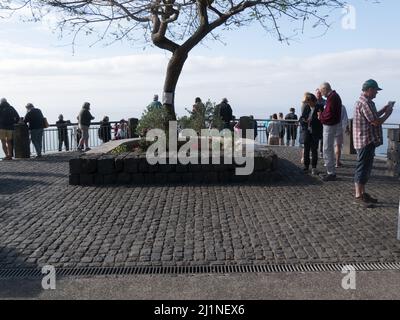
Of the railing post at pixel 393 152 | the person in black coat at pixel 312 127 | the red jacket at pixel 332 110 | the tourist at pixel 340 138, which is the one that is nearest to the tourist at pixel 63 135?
the tourist at pixel 340 138

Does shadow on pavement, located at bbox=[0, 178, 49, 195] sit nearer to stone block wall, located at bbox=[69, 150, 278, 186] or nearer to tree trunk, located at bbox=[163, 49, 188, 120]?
stone block wall, located at bbox=[69, 150, 278, 186]

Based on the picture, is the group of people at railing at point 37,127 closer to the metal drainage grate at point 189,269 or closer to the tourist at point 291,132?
the tourist at point 291,132

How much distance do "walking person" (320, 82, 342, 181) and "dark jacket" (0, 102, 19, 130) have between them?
9880mm

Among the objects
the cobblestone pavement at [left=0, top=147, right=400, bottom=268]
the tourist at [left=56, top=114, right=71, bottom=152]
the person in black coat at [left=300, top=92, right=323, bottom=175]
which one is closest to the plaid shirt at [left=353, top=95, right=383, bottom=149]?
the cobblestone pavement at [left=0, top=147, right=400, bottom=268]

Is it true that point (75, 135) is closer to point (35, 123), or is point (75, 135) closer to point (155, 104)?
point (35, 123)

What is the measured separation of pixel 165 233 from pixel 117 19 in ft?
31.6

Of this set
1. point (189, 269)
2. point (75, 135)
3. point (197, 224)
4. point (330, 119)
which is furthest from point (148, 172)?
point (75, 135)

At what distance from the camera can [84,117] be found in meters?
18.7

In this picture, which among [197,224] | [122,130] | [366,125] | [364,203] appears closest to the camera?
[197,224]

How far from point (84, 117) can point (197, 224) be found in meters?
12.3

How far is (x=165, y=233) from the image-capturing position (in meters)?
6.94

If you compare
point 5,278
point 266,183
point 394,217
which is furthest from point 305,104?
point 5,278

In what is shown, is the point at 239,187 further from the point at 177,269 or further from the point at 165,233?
the point at 177,269

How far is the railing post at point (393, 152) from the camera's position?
454 inches
